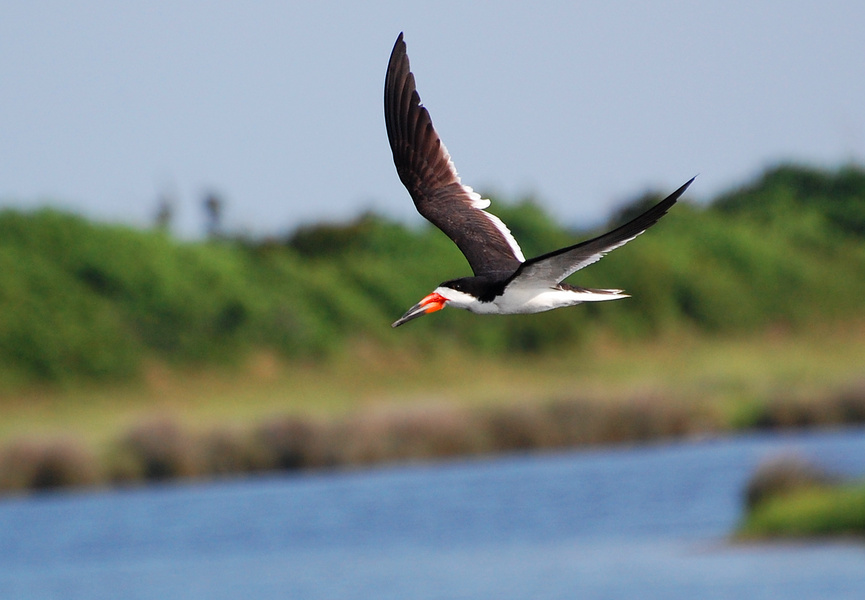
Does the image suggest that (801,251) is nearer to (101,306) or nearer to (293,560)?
(293,560)

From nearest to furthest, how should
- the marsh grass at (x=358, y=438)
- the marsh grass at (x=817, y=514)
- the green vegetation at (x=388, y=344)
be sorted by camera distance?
the marsh grass at (x=817, y=514) → the marsh grass at (x=358, y=438) → the green vegetation at (x=388, y=344)

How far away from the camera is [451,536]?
3997 cm

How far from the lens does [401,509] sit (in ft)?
136

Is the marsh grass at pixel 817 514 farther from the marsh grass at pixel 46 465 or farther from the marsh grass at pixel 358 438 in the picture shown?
the marsh grass at pixel 46 465

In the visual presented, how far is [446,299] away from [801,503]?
2628cm

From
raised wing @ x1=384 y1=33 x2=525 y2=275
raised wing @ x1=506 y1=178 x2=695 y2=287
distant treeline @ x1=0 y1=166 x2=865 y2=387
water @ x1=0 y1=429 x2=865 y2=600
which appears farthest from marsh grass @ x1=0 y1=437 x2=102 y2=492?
raised wing @ x1=506 y1=178 x2=695 y2=287

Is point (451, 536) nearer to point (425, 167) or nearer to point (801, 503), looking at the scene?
point (801, 503)

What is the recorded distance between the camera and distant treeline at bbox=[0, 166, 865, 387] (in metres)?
45.4

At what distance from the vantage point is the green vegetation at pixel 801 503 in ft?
104

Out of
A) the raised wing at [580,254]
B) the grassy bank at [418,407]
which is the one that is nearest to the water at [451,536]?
the grassy bank at [418,407]

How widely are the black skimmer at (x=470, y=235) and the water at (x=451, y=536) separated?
22557mm

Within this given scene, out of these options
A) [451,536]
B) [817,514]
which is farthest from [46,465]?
[817,514]

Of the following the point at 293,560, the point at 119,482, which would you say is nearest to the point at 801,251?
the point at 293,560

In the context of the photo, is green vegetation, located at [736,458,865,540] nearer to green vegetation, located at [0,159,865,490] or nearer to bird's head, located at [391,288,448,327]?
green vegetation, located at [0,159,865,490]
